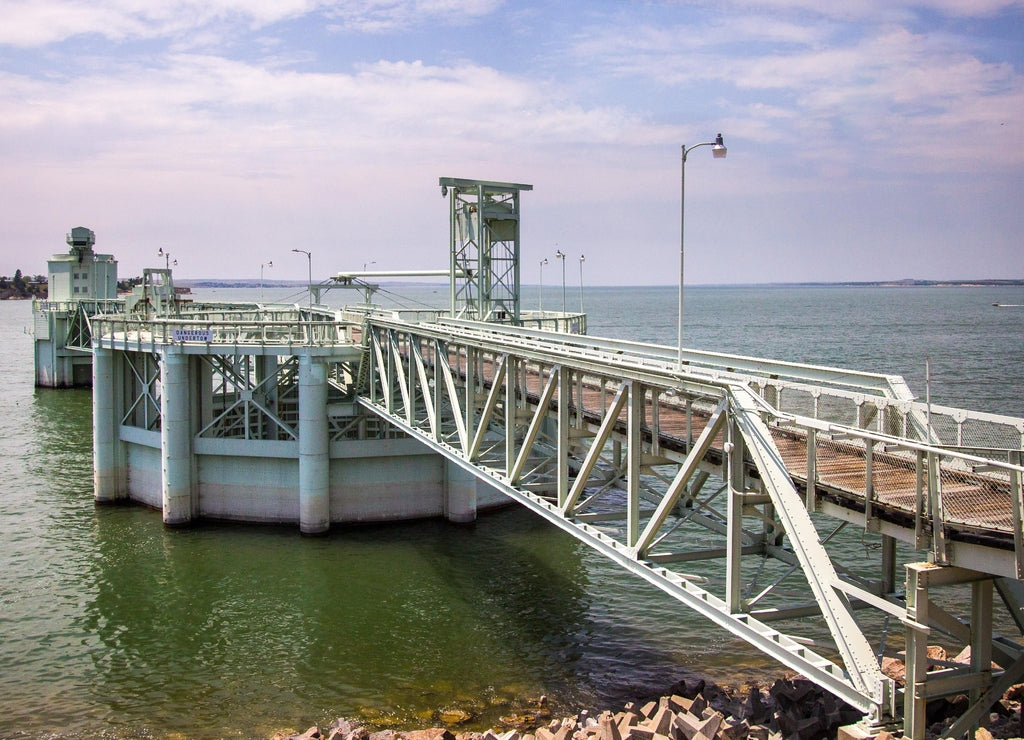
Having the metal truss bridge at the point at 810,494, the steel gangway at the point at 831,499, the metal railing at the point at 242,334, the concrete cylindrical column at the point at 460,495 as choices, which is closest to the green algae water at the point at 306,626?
the concrete cylindrical column at the point at 460,495

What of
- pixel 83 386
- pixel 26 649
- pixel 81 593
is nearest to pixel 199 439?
pixel 81 593

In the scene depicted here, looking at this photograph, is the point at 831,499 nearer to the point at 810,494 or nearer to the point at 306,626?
the point at 810,494

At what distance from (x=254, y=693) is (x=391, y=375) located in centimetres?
1255

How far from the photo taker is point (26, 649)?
78.9 ft

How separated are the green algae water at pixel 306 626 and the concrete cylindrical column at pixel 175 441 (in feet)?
2.99

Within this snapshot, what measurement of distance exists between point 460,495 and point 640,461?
18696 millimetres

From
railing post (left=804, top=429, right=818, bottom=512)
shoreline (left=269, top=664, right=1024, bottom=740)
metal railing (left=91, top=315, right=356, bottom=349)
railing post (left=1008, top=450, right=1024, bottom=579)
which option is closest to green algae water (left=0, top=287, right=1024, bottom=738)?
shoreline (left=269, top=664, right=1024, bottom=740)

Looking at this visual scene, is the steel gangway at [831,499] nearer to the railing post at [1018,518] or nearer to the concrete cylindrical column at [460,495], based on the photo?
the railing post at [1018,518]

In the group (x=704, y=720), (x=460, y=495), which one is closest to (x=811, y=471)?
(x=704, y=720)

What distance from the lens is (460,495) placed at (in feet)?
113

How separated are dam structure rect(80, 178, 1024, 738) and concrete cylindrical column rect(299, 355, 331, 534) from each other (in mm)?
82

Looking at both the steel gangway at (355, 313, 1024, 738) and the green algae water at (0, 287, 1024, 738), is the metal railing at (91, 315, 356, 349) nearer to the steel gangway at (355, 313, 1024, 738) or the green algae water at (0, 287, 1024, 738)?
the green algae water at (0, 287, 1024, 738)

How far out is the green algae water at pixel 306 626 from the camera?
826 inches

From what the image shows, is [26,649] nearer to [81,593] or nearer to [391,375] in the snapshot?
[81,593]
